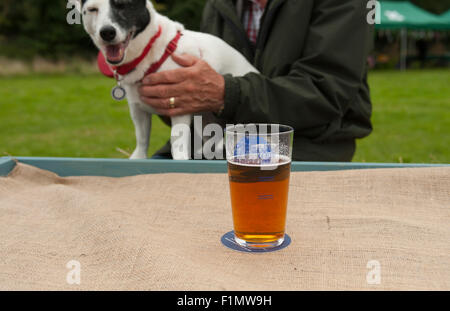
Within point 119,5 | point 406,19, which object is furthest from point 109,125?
point 406,19

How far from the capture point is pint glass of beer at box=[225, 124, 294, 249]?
750mm

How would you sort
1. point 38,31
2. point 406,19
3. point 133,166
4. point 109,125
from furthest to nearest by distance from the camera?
point 38,31, point 406,19, point 109,125, point 133,166

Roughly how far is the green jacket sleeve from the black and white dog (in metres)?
0.15

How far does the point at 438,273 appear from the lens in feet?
2.24

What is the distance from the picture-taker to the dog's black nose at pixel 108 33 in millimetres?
1423

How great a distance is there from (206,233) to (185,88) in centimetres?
78

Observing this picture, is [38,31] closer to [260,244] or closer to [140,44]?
[140,44]

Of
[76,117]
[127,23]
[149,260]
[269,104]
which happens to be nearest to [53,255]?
[149,260]

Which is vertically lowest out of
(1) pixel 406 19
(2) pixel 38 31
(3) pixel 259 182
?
(2) pixel 38 31

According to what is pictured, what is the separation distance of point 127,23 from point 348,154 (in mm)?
868

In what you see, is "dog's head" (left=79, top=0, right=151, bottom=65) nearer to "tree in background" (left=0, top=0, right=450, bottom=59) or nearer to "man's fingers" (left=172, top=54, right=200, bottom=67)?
"man's fingers" (left=172, top=54, right=200, bottom=67)

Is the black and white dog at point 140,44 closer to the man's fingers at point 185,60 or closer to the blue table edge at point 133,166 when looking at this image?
the man's fingers at point 185,60

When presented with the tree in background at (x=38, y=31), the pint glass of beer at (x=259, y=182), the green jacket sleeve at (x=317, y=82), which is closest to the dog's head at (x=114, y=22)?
the green jacket sleeve at (x=317, y=82)

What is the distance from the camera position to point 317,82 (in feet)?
5.35
